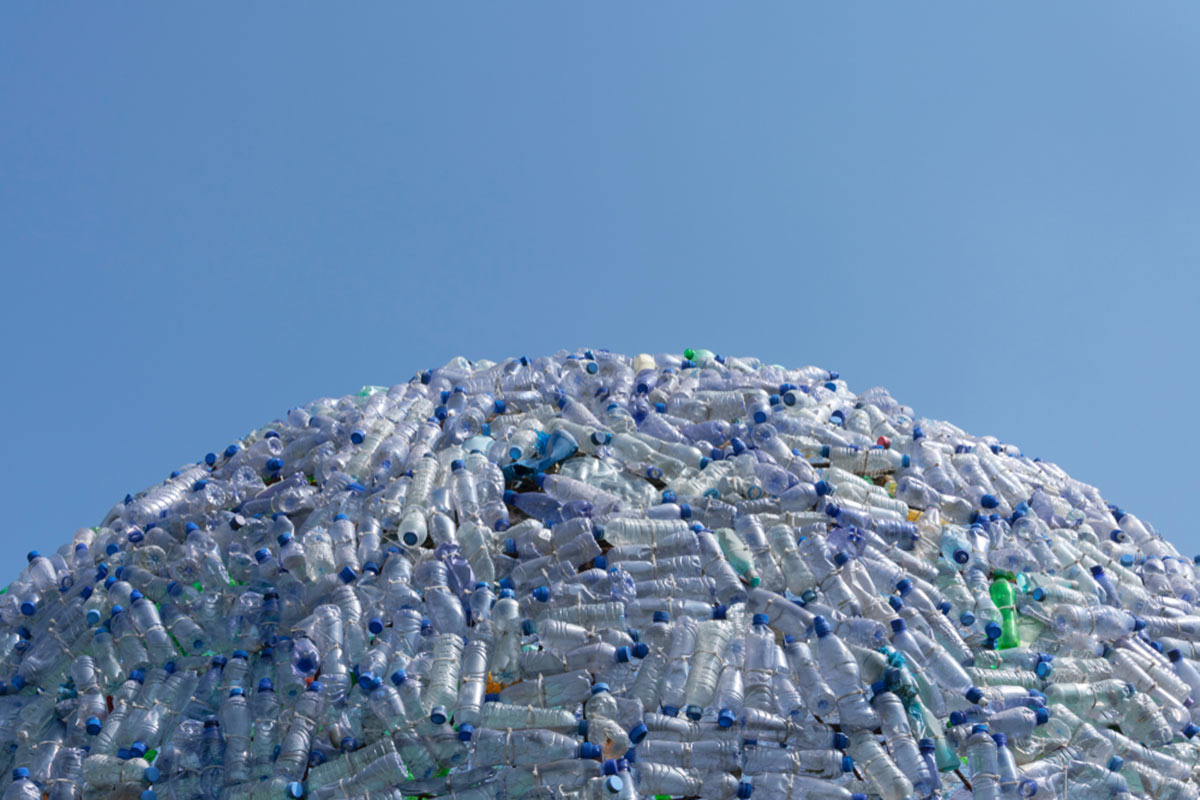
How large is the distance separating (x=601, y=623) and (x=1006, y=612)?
2.85 meters

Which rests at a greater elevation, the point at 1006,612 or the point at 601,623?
the point at 1006,612

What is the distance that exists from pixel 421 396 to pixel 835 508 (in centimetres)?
377

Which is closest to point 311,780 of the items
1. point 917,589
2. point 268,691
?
point 268,691

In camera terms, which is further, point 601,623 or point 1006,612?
point 1006,612

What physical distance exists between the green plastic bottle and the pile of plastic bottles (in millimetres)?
16

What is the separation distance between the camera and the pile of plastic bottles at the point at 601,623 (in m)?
6.78

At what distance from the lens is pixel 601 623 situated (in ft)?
23.8

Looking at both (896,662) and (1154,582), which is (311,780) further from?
(1154,582)

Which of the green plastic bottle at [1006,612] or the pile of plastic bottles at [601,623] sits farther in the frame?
the green plastic bottle at [1006,612]

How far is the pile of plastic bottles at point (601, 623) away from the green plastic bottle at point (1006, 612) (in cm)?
2

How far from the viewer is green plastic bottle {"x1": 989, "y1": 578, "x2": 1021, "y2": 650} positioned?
7961 mm

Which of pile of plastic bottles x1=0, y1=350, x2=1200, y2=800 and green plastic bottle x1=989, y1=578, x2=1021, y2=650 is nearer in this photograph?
pile of plastic bottles x1=0, y1=350, x2=1200, y2=800

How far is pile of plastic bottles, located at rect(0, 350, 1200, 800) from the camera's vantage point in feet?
22.2

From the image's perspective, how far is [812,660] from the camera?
23.3 ft
